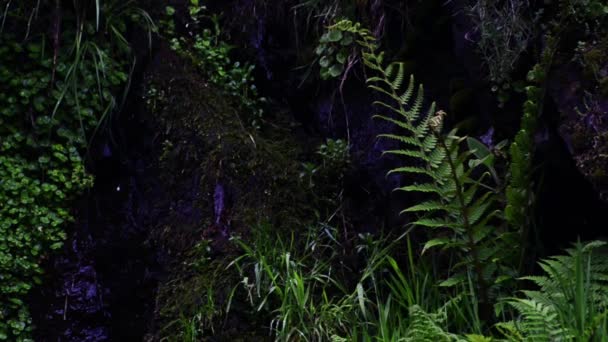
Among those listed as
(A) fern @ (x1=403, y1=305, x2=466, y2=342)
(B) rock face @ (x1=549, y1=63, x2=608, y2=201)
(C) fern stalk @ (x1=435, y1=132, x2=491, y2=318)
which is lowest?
(A) fern @ (x1=403, y1=305, x2=466, y2=342)

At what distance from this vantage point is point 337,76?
13.6ft

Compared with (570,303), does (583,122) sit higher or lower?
higher

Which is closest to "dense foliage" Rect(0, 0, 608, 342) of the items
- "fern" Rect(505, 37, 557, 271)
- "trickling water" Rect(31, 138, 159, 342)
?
"fern" Rect(505, 37, 557, 271)

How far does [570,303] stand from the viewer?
2.62 meters

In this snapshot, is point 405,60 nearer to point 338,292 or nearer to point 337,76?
point 337,76

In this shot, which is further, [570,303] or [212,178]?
[212,178]

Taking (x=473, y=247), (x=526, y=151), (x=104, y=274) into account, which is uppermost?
(x=526, y=151)

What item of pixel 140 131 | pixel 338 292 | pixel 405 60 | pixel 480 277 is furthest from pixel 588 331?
pixel 140 131

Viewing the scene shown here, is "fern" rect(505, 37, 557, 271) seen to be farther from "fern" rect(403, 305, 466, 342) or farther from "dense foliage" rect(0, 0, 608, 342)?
"fern" rect(403, 305, 466, 342)

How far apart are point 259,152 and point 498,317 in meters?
1.75

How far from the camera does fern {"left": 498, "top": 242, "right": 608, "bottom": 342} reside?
2.40m

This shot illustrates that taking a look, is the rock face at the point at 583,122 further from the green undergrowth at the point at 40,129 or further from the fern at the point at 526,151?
the green undergrowth at the point at 40,129

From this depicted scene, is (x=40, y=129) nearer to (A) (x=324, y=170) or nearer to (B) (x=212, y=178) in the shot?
(B) (x=212, y=178)

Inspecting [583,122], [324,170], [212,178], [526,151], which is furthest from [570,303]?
[212,178]
